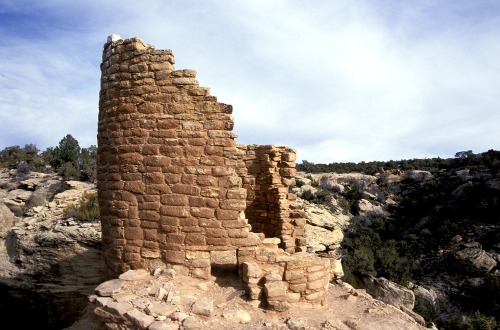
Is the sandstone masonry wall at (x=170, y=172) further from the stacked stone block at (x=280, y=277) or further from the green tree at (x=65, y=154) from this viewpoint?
the green tree at (x=65, y=154)

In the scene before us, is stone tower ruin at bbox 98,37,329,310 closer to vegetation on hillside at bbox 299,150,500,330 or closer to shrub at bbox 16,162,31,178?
vegetation on hillside at bbox 299,150,500,330

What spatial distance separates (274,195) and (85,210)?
21.1 ft

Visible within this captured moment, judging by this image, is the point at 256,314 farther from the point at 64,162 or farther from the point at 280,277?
the point at 64,162

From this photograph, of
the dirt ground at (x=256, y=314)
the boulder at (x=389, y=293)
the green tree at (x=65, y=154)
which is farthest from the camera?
the green tree at (x=65, y=154)

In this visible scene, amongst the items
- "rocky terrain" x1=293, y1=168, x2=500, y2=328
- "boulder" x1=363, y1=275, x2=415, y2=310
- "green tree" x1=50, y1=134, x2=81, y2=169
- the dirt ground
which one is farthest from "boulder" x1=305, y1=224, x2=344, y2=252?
"green tree" x1=50, y1=134, x2=81, y2=169

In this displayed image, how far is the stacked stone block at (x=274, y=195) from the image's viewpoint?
7.39 m

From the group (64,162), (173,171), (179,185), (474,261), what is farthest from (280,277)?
(64,162)

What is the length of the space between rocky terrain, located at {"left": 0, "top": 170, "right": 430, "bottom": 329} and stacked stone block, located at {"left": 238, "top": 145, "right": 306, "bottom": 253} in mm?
1309

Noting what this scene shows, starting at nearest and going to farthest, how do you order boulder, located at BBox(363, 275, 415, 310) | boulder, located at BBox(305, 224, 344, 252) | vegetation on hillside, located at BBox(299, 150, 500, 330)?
boulder, located at BBox(363, 275, 415, 310) → boulder, located at BBox(305, 224, 344, 252) → vegetation on hillside, located at BBox(299, 150, 500, 330)

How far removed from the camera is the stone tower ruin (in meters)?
4.73

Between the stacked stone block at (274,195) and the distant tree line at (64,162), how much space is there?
1123 cm

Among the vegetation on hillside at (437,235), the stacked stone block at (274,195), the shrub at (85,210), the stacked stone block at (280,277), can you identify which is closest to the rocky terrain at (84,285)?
the stacked stone block at (280,277)

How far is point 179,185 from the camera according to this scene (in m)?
4.76

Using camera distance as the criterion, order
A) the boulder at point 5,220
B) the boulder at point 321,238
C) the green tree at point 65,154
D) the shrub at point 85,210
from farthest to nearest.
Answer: the green tree at point 65,154, the boulder at point 321,238, the boulder at point 5,220, the shrub at point 85,210
